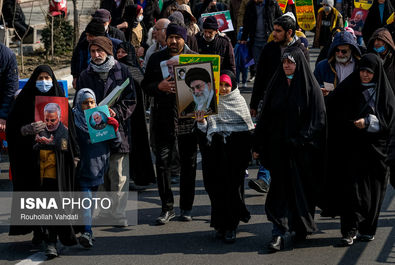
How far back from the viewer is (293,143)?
6801 millimetres

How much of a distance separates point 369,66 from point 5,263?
351cm

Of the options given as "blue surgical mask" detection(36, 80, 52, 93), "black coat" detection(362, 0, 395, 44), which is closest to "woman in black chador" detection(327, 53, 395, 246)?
"blue surgical mask" detection(36, 80, 52, 93)

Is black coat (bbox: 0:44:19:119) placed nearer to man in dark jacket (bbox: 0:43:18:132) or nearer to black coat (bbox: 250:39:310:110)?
man in dark jacket (bbox: 0:43:18:132)

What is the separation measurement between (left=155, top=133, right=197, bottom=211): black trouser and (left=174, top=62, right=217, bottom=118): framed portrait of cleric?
24.9 inches

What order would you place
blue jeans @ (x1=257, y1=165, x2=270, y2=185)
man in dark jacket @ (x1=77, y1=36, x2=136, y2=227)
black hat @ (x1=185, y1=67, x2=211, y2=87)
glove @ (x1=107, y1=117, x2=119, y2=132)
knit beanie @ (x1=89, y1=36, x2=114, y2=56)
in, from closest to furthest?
black hat @ (x1=185, y1=67, x2=211, y2=87)
glove @ (x1=107, y1=117, x2=119, y2=132)
knit beanie @ (x1=89, y1=36, x2=114, y2=56)
man in dark jacket @ (x1=77, y1=36, x2=136, y2=227)
blue jeans @ (x1=257, y1=165, x2=270, y2=185)

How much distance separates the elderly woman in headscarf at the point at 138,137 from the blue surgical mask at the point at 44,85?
1.85m

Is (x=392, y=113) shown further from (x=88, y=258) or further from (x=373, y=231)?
(x=88, y=258)

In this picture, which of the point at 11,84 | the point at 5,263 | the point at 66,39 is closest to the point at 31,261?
the point at 5,263

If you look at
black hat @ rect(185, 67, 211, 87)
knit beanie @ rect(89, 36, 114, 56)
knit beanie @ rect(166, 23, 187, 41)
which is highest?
knit beanie @ rect(166, 23, 187, 41)

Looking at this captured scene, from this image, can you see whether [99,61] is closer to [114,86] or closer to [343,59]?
[114,86]

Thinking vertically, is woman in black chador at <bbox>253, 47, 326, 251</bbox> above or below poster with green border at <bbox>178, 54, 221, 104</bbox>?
below

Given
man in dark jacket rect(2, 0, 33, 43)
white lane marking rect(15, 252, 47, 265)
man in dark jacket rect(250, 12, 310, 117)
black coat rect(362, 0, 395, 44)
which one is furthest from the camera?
man in dark jacket rect(2, 0, 33, 43)

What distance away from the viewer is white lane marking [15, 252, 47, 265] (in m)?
6.56

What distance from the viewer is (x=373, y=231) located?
712 centimetres
